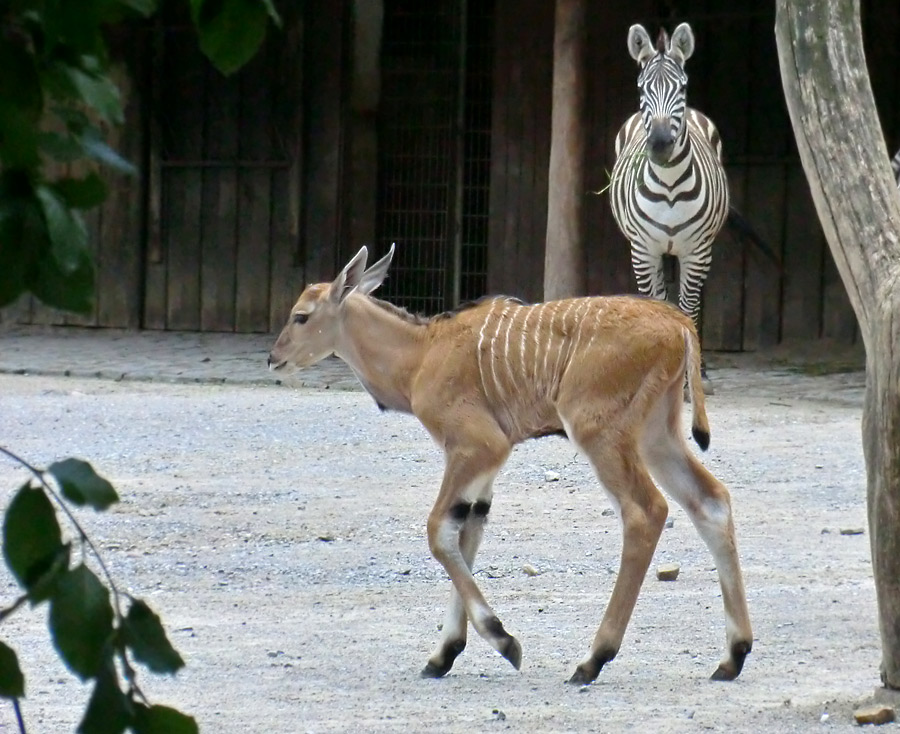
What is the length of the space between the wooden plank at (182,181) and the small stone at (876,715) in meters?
11.1

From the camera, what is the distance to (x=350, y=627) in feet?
18.0

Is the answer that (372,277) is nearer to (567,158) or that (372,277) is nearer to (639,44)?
(639,44)

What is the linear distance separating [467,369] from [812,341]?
8.29 meters

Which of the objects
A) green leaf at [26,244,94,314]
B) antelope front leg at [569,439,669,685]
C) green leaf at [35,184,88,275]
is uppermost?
green leaf at [35,184,88,275]

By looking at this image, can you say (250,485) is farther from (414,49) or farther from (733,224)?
(414,49)

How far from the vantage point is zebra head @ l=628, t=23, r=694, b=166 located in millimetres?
10719

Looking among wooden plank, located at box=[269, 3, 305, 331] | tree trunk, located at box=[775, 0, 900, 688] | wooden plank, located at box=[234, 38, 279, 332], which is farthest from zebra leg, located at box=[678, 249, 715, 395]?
tree trunk, located at box=[775, 0, 900, 688]

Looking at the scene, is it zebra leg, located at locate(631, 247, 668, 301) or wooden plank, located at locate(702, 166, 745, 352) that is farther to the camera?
wooden plank, located at locate(702, 166, 745, 352)

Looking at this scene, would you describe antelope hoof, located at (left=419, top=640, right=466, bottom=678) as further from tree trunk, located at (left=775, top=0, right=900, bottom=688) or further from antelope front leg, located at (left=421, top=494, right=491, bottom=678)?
tree trunk, located at (left=775, top=0, right=900, bottom=688)

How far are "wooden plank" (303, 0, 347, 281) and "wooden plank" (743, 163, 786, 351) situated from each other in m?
3.59

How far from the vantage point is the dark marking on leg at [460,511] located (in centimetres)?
507

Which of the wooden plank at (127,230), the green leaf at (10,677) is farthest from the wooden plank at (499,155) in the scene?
the green leaf at (10,677)

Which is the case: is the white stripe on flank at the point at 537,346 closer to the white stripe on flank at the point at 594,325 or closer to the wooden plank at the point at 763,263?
the white stripe on flank at the point at 594,325

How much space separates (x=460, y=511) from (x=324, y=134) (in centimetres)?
957
